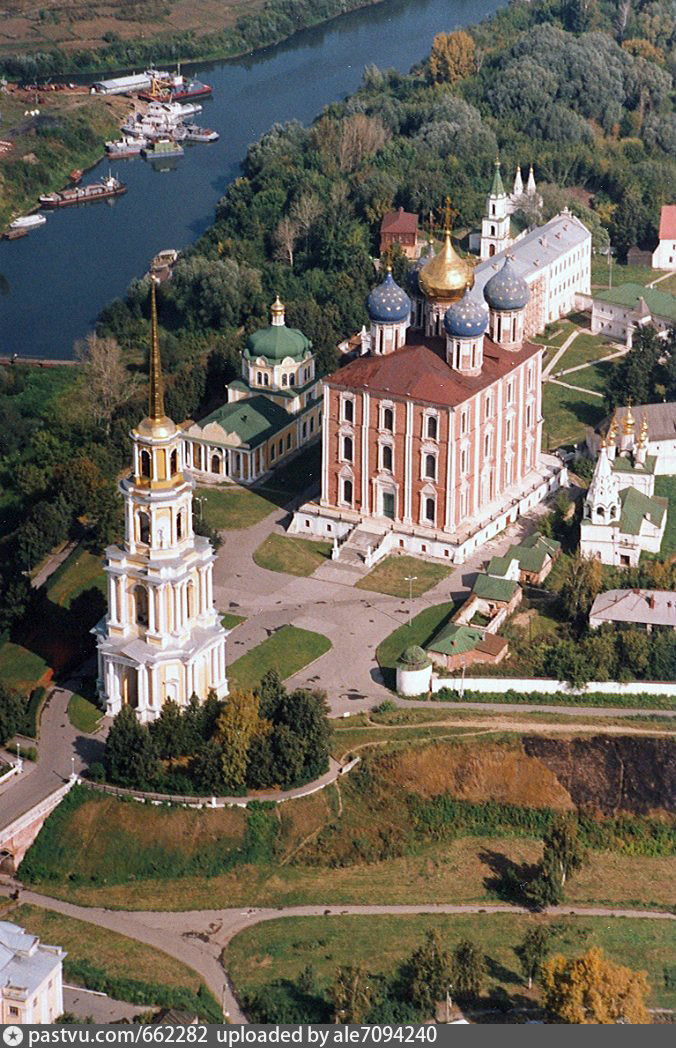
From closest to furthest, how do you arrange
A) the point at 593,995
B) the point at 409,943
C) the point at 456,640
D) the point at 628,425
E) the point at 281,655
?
the point at 593,995
the point at 409,943
the point at 456,640
the point at 281,655
the point at 628,425

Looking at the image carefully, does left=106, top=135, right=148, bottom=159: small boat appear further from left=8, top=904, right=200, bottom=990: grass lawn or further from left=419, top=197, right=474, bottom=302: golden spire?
left=8, top=904, right=200, bottom=990: grass lawn

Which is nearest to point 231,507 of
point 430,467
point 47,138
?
point 430,467

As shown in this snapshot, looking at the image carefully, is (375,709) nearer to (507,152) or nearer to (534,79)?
(507,152)

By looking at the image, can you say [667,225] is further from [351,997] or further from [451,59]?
[351,997]

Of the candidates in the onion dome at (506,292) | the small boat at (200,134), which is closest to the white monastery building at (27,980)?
the onion dome at (506,292)

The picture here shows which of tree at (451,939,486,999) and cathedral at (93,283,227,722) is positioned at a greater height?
cathedral at (93,283,227,722)

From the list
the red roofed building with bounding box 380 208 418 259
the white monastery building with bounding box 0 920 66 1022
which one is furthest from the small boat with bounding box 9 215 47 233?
the white monastery building with bounding box 0 920 66 1022

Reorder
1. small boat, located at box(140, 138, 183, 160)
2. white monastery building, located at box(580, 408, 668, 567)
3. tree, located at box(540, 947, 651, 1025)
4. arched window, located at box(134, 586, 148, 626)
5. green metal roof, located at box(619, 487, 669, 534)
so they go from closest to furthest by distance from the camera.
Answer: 1. tree, located at box(540, 947, 651, 1025)
2. arched window, located at box(134, 586, 148, 626)
3. white monastery building, located at box(580, 408, 668, 567)
4. green metal roof, located at box(619, 487, 669, 534)
5. small boat, located at box(140, 138, 183, 160)

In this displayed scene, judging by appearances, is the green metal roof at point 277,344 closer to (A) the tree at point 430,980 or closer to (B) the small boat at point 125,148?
(A) the tree at point 430,980
